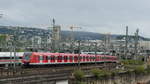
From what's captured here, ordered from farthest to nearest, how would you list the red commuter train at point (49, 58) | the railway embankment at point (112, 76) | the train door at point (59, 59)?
1. the train door at point (59, 59)
2. the red commuter train at point (49, 58)
3. the railway embankment at point (112, 76)

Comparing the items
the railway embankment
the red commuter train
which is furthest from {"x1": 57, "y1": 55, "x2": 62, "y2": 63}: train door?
the railway embankment

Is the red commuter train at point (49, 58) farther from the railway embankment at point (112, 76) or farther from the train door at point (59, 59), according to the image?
the railway embankment at point (112, 76)

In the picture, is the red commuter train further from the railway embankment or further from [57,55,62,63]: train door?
the railway embankment

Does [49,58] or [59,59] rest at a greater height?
[49,58]

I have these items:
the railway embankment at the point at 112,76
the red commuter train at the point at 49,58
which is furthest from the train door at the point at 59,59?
the railway embankment at the point at 112,76

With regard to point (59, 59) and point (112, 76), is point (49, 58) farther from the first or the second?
point (112, 76)

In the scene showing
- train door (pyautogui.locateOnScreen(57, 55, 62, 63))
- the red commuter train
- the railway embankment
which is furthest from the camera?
train door (pyautogui.locateOnScreen(57, 55, 62, 63))

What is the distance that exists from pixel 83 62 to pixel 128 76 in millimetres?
11676

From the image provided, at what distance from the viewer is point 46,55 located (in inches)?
1772

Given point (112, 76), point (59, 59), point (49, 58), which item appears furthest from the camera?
point (59, 59)

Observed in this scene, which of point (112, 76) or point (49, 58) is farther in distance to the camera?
point (49, 58)

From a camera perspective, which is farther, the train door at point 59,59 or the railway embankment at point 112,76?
the train door at point 59,59

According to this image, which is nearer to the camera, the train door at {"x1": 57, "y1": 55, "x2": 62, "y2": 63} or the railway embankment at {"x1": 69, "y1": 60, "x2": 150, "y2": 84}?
the railway embankment at {"x1": 69, "y1": 60, "x2": 150, "y2": 84}

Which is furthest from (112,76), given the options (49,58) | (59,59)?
(59,59)
